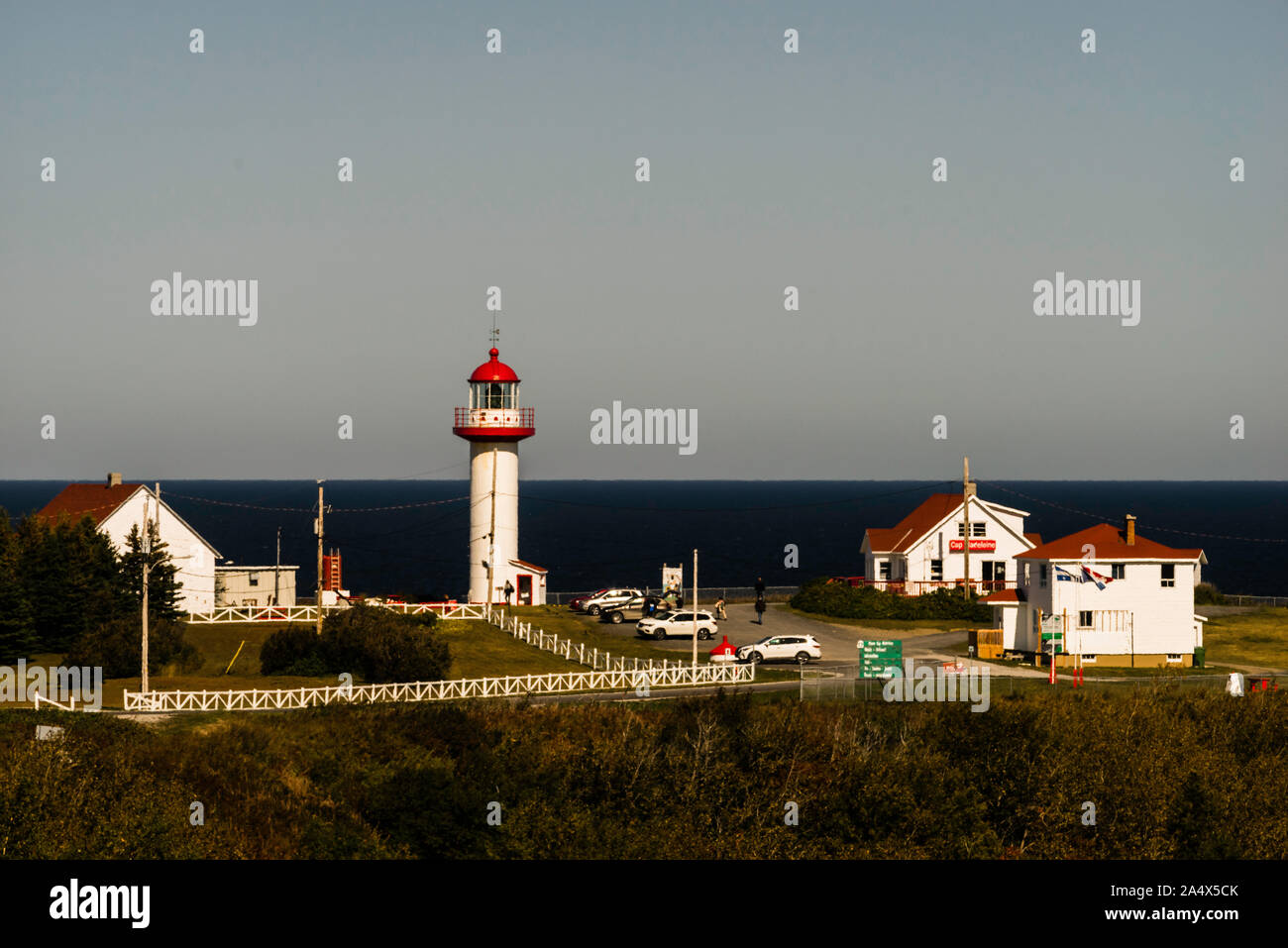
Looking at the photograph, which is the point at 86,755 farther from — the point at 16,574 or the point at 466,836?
the point at 16,574

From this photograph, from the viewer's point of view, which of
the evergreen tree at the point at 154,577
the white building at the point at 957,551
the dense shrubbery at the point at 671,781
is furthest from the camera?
the white building at the point at 957,551

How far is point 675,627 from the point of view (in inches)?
2275

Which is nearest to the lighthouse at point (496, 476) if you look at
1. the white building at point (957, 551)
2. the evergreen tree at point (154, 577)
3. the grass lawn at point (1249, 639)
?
the evergreen tree at point (154, 577)

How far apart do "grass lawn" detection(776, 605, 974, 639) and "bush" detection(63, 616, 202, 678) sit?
27365 mm

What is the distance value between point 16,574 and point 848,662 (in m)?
30.9

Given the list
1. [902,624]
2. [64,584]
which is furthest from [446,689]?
[902,624]

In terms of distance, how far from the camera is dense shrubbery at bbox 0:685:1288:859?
3075 cm

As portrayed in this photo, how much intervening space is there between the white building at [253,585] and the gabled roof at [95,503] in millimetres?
1952

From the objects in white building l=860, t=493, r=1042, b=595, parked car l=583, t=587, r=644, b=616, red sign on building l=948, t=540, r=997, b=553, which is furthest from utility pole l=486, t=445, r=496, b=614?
red sign on building l=948, t=540, r=997, b=553

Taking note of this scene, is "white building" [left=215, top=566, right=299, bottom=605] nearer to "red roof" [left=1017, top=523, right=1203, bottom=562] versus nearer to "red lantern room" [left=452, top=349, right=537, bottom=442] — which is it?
"red lantern room" [left=452, top=349, right=537, bottom=442]

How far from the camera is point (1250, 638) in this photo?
59438mm

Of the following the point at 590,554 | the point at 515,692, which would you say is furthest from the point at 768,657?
the point at 590,554

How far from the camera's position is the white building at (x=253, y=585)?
65625 mm

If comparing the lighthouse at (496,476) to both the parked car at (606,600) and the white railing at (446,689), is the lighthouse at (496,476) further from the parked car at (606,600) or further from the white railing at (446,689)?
the white railing at (446,689)
